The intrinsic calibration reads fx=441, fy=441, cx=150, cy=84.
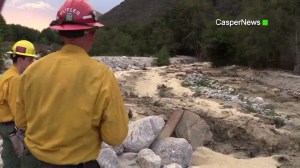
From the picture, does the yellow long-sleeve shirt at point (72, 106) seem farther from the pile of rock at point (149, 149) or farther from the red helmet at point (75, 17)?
the pile of rock at point (149, 149)

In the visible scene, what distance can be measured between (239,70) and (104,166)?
18839mm

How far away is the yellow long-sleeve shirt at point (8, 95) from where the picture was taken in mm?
3121

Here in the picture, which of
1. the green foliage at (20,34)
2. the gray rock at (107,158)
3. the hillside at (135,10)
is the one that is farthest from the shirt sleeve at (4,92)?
the hillside at (135,10)

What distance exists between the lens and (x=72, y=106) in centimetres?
208

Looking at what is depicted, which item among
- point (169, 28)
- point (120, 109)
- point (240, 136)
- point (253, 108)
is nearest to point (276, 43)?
point (253, 108)

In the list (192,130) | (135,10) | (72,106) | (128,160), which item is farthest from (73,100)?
(135,10)

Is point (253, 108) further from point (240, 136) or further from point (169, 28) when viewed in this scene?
point (169, 28)

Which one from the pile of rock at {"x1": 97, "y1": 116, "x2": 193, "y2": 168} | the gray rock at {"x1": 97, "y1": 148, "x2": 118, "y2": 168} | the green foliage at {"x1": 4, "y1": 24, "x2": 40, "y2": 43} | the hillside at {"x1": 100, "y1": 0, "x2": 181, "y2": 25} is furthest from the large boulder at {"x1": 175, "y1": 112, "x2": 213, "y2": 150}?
the hillside at {"x1": 100, "y1": 0, "x2": 181, "y2": 25}

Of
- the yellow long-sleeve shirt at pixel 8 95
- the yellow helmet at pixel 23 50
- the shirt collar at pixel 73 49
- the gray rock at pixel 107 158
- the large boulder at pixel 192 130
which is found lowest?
the large boulder at pixel 192 130

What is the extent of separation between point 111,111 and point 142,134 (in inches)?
141

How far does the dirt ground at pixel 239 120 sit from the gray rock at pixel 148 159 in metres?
0.93

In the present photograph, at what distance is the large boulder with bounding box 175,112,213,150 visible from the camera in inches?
259

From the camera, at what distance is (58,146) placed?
212cm

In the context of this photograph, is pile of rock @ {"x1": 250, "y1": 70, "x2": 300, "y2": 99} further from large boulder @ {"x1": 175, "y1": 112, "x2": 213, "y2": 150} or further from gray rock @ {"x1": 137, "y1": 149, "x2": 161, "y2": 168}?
gray rock @ {"x1": 137, "y1": 149, "x2": 161, "y2": 168}
